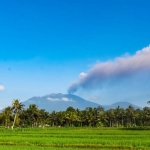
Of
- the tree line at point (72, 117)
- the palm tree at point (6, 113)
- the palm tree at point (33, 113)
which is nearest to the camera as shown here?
the palm tree at point (6, 113)

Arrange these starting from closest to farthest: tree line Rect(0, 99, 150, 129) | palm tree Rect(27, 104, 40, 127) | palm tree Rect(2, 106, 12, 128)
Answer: palm tree Rect(2, 106, 12, 128), tree line Rect(0, 99, 150, 129), palm tree Rect(27, 104, 40, 127)

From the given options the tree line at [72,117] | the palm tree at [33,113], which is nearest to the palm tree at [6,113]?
the tree line at [72,117]

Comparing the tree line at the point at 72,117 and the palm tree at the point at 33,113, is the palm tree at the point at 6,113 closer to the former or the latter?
the tree line at the point at 72,117

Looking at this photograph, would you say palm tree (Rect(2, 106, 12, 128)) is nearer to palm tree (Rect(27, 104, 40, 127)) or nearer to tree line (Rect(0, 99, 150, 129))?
tree line (Rect(0, 99, 150, 129))

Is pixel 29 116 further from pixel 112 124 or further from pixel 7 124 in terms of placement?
pixel 112 124

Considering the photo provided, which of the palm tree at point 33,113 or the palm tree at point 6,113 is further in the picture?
the palm tree at point 33,113

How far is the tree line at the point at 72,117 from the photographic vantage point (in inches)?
3933

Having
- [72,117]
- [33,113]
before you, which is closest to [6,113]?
[33,113]

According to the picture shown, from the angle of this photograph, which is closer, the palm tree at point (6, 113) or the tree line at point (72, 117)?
the palm tree at point (6, 113)

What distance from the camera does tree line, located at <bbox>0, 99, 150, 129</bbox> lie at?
9990 centimetres

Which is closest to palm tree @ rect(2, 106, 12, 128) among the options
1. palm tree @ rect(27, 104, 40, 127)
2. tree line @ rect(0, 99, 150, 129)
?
tree line @ rect(0, 99, 150, 129)

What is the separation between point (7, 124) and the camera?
99.6 meters

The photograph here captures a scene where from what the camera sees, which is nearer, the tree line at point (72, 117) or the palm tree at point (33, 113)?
the tree line at point (72, 117)

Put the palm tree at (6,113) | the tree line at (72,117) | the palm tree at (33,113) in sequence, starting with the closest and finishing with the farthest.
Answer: the palm tree at (6,113) < the tree line at (72,117) < the palm tree at (33,113)
